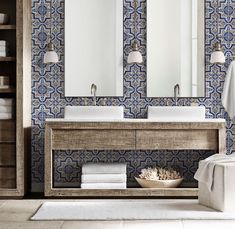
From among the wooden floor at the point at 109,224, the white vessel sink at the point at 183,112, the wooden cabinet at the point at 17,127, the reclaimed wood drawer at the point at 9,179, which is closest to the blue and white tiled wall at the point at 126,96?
the white vessel sink at the point at 183,112

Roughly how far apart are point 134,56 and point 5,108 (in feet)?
4.30

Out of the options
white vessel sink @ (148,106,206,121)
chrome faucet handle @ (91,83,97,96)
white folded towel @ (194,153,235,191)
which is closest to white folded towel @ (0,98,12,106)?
chrome faucet handle @ (91,83,97,96)

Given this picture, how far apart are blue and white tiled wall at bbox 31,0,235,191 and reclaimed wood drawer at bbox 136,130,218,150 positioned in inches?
21.5

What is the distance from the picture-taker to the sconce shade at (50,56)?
19.7ft

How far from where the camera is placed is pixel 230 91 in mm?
6074

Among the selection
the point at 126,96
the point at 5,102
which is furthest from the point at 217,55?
the point at 5,102

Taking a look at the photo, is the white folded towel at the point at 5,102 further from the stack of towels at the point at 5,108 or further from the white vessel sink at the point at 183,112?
the white vessel sink at the point at 183,112

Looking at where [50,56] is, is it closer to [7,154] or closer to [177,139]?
[7,154]

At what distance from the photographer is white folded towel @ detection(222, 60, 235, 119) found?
6047mm

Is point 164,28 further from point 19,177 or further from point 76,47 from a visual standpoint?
point 19,177

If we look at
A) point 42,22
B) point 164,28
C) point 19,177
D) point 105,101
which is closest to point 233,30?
point 164,28

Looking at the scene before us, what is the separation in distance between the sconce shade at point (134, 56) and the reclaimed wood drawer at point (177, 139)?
2.49 ft

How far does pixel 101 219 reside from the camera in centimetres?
452

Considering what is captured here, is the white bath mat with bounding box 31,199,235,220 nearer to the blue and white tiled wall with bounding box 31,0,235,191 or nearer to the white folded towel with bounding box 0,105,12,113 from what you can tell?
the blue and white tiled wall with bounding box 31,0,235,191
